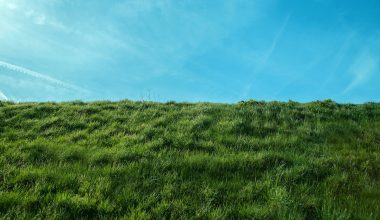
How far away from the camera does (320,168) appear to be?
9305mm

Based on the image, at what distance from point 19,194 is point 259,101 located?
13.8 m

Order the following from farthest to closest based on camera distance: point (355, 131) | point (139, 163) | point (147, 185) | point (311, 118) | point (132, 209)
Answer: point (311, 118)
point (355, 131)
point (139, 163)
point (147, 185)
point (132, 209)

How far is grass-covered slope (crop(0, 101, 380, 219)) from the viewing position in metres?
6.88

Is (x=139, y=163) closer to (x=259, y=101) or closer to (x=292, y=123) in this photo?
(x=292, y=123)

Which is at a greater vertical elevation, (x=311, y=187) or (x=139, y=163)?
(x=139, y=163)

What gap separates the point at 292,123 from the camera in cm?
1432

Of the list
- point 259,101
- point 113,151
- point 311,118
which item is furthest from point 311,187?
point 259,101

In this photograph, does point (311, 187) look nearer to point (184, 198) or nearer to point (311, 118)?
point (184, 198)

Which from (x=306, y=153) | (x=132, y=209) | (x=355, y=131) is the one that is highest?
(x=355, y=131)

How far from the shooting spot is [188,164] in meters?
9.22

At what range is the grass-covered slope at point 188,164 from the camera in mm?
6879

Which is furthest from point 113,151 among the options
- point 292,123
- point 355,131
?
point 355,131

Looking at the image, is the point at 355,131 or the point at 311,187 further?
the point at 355,131

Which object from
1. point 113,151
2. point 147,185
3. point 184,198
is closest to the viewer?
point 184,198
